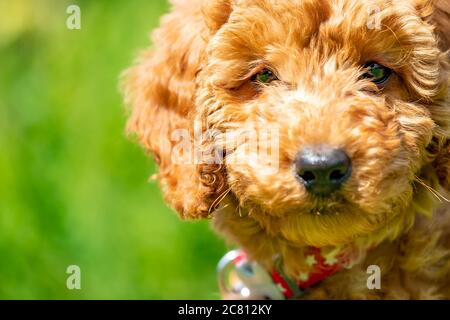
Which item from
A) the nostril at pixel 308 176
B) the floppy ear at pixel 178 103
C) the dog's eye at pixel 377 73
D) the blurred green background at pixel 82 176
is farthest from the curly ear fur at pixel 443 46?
the blurred green background at pixel 82 176

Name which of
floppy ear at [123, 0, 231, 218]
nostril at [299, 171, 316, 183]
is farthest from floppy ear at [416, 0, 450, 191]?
floppy ear at [123, 0, 231, 218]

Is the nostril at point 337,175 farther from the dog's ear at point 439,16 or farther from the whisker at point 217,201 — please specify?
the dog's ear at point 439,16

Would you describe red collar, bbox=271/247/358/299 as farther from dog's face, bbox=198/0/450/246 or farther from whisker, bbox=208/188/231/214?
whisker, bbox=208/188/231/214

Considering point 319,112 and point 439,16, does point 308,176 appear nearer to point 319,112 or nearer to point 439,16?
point 319,112

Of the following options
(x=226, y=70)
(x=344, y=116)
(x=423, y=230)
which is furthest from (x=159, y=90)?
(x=423, y=230)

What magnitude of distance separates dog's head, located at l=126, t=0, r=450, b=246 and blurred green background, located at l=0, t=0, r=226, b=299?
2.11 metres

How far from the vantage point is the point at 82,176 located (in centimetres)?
602

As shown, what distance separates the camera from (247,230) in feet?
13.2

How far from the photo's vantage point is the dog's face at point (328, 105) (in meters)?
3.34

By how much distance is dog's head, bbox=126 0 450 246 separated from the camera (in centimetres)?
335

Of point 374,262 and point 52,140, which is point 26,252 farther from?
point 374,262

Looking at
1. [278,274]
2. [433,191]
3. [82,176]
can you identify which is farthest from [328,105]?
[82,176]

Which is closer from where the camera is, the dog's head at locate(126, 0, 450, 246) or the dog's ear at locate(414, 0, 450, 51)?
the dog's head at locate(126, 0, 450, 246)

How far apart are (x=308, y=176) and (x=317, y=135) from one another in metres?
0.16
